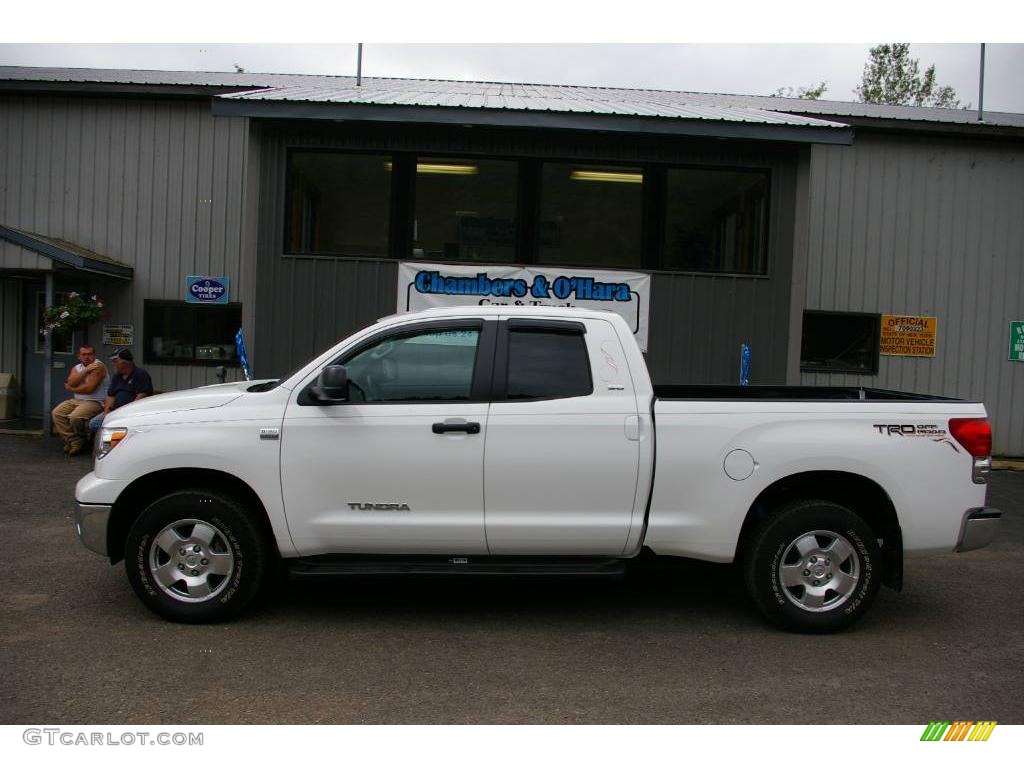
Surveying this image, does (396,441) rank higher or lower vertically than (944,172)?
lower

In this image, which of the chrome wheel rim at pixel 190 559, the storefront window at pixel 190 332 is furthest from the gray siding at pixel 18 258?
the chrome wheel rim at pixel 190 559

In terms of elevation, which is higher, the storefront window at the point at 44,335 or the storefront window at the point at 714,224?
the storefront window at the point at 714,224

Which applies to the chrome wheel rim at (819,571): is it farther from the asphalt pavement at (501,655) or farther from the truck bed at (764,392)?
the truck bed at (764,392)

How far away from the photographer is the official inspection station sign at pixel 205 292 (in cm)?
1351

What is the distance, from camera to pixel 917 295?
45.3 ft

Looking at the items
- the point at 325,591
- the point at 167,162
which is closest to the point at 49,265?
A: the point at 167,162

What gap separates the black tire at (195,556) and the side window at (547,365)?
6.03 feet

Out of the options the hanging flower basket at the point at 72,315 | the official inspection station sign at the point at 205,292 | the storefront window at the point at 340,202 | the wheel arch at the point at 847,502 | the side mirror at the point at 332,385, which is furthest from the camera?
the official inspection station sign at the point at 205,292

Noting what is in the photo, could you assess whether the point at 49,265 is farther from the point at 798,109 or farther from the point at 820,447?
the point at 798,109

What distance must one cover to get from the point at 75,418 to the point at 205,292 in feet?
9.62

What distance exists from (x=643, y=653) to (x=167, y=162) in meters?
11.8

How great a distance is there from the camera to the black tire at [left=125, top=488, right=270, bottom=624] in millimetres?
5156

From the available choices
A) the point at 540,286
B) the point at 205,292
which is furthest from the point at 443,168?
the point at 205,292
